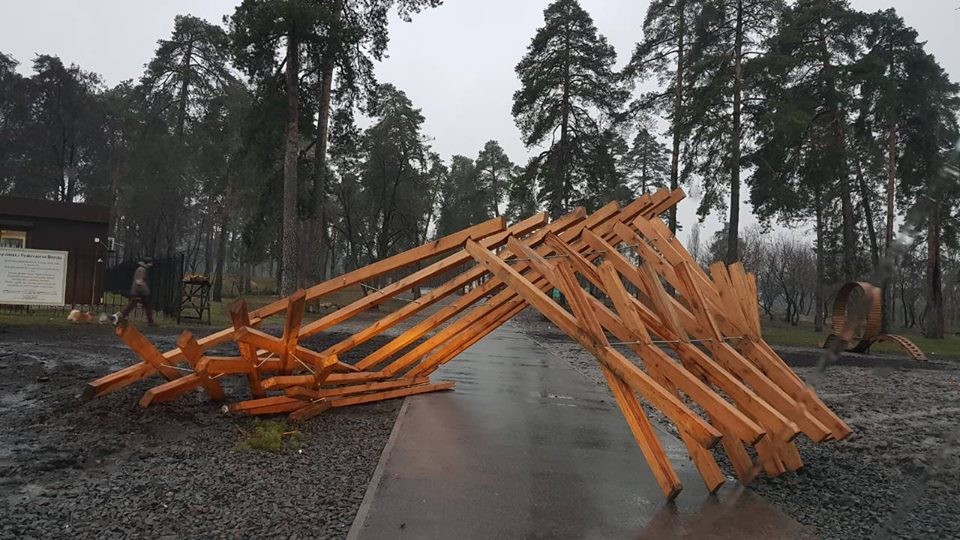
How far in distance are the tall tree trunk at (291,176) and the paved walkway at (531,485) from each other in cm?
1439

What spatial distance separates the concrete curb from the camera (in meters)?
3.99

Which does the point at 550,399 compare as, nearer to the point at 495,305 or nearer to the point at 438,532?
the point at 495,305

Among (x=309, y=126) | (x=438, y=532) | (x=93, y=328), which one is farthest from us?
(x=309, y=126)

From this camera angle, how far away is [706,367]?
4918mm

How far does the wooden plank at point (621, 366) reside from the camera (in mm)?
4109

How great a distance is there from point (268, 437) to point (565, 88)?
1129 inches

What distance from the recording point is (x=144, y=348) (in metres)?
6.03

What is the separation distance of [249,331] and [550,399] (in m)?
4.96

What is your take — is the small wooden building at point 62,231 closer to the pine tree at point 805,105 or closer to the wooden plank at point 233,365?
the wooden plank at point 233,365

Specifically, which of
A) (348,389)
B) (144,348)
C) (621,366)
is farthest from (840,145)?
(144,348)

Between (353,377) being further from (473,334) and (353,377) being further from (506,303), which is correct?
(506,303)

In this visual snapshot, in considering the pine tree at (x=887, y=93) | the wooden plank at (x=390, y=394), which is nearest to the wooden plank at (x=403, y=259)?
the wooden plank at (x=390, y=394)

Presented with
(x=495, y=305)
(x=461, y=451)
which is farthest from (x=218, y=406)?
(x=495, y=305)

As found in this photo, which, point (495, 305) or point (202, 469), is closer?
point (202, 469)
